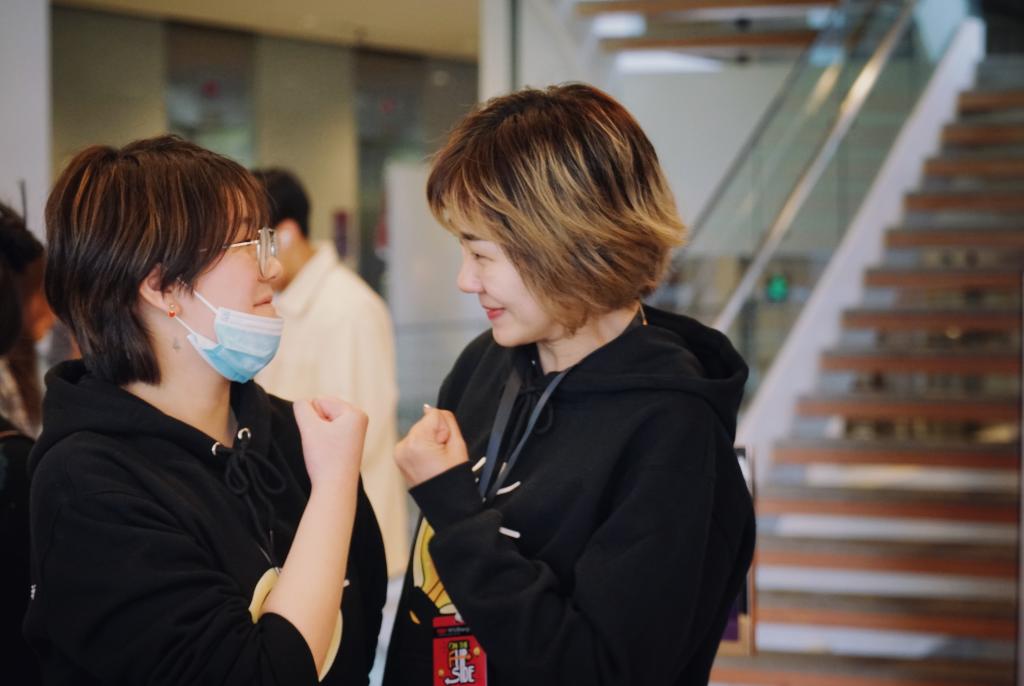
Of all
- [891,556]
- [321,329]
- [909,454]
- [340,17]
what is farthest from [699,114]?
[321,329]

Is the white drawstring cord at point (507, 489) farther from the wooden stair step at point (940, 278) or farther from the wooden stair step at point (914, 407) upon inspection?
the wooden stair step at point (940, 278)

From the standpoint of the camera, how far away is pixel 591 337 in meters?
1.74

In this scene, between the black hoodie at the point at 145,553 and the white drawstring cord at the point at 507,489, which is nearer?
the black hoodie at the point at 145,553

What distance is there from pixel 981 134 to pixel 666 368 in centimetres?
781

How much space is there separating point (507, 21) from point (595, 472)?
7741mm

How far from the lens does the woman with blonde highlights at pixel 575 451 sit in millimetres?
1500

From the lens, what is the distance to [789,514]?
19.8 feet

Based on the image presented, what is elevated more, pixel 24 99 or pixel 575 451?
pixel 24 99

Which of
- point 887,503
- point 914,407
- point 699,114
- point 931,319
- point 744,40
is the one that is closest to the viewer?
point 887,503

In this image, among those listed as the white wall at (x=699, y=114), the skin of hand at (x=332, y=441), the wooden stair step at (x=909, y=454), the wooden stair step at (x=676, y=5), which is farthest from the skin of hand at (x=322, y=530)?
the white wall at (x=699, y=114)

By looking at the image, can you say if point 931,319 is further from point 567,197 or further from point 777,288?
point 567,197

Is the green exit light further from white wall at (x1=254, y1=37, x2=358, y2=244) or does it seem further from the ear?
white wall at (x1=254, y1=37, x2=358, y2=244)

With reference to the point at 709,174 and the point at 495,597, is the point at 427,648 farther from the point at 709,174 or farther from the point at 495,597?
the point at 709,174

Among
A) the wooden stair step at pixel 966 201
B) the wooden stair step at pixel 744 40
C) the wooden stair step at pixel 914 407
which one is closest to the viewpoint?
the wooden stair step at pixel 914 407
